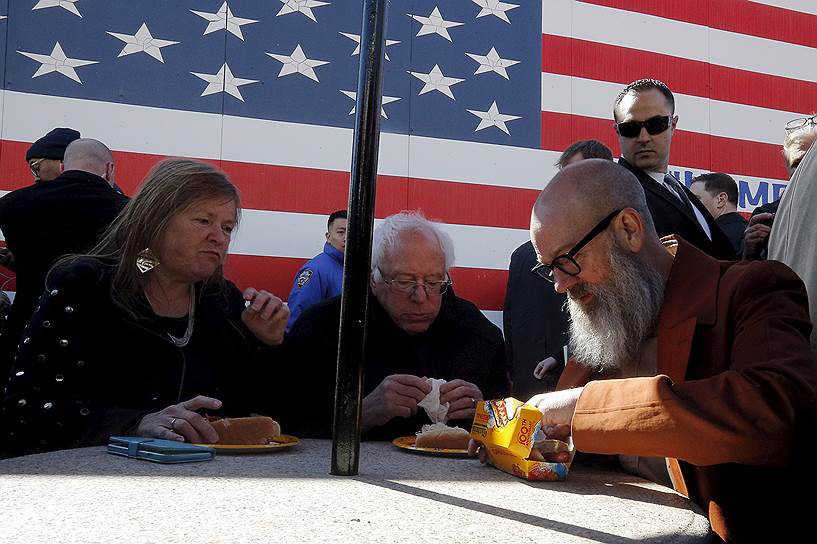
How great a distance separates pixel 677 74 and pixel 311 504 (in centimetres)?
371

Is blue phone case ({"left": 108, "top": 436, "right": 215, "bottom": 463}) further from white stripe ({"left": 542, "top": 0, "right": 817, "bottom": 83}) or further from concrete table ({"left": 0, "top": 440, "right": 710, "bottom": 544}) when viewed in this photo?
white stripe ({"left": 542, "top": 0, "right": 817, "bottom": 83})

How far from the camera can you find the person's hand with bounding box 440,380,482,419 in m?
2.09

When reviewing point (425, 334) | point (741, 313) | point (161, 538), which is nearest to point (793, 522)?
point (741, 313)

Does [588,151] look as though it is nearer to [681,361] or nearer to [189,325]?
[189,325]

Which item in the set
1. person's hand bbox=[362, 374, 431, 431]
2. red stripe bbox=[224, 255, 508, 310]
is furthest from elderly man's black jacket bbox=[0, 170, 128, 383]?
person's hand bbox=[362, 374, 431, 431]

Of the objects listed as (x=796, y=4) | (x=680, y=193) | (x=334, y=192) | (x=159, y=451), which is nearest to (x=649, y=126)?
(x=680, y=193)

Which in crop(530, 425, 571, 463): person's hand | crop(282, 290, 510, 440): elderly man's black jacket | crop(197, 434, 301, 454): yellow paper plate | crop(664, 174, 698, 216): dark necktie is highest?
crop(664, 174, 698, 216): dark necktie

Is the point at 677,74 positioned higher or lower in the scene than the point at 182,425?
higher

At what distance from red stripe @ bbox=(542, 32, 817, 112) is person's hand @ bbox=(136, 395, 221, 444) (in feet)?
9.07

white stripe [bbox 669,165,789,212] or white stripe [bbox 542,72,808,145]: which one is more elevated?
white stripe [bbox 542,72,808,145]

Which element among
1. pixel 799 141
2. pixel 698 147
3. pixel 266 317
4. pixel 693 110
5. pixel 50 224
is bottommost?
pixel 266 317

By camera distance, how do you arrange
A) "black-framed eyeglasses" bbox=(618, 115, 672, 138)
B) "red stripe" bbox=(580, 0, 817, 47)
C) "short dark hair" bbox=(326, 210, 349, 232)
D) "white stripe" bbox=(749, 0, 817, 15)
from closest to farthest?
"black-framed eyeglasses" bbox=(618, 115, 672, 138), "short dark hair" bbox=(326, 210, 349, 232), "red stripe" bbox=(580, 0, 817, 47), "white stripe" bbox=(749, 0, 817, 15)

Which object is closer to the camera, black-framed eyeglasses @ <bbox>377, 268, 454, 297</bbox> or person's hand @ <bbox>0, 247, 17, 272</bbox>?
black-framed eyeglasses @ <bbox>377, 268, 454, 297</bbox>

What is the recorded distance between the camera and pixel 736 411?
117 cm
